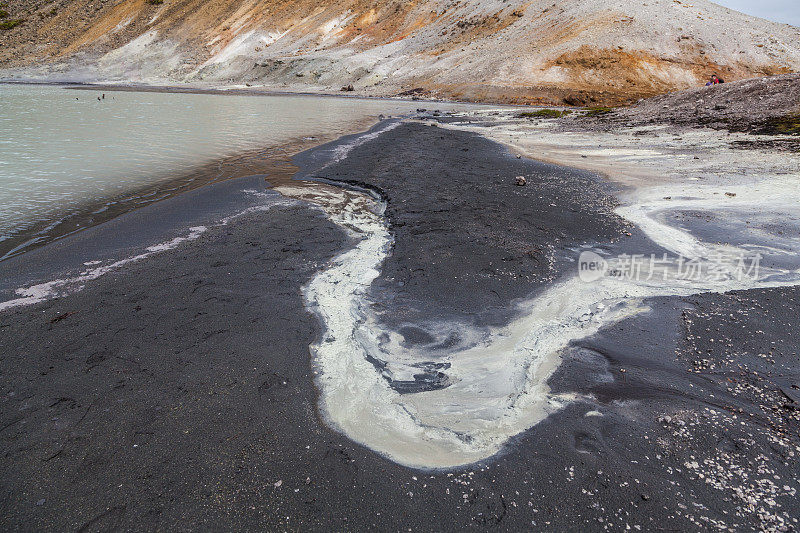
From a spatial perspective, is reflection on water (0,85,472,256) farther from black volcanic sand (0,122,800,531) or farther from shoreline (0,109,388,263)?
black volcanic sand (0,122,800,531)

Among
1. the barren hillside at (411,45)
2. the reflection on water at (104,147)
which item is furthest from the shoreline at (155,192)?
the barren hillside at (411,45)

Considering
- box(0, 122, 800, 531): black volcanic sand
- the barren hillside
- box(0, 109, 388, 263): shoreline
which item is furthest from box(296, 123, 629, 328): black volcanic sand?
the barren hillside

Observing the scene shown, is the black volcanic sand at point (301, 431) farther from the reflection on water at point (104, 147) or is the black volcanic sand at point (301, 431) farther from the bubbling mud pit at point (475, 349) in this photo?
the reflection on water at point (104, 147)

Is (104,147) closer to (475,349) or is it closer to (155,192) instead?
(155,192)

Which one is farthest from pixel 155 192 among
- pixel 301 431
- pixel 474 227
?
pixel 301 431

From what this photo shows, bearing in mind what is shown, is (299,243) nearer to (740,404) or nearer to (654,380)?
(654,380)
